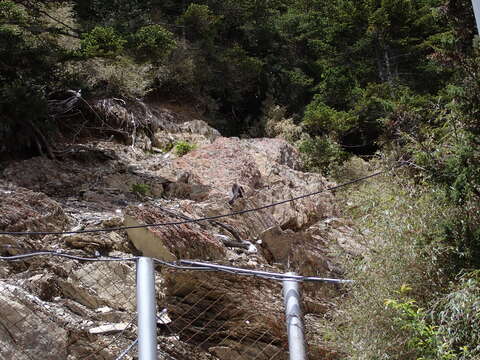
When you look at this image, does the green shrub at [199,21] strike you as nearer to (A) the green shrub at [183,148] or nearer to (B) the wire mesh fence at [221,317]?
(A) the green shrub at [183,148]

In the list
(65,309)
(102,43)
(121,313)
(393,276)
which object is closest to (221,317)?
(121,313)

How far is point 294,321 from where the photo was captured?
11.4 feet

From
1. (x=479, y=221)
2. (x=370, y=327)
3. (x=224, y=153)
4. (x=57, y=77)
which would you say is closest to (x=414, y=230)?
(x=479, y=221)

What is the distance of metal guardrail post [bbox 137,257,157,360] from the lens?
3066 millimetres

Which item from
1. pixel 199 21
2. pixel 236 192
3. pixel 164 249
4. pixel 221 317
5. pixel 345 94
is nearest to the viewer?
pixel 221 317

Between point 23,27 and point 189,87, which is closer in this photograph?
point 23,27

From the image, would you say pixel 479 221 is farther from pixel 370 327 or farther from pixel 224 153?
pixel 224 153

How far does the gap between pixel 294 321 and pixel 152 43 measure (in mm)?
11498

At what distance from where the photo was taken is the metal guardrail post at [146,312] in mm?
3066

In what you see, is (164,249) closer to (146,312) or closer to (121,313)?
(121,313)

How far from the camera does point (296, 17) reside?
808 inches

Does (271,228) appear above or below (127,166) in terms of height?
below

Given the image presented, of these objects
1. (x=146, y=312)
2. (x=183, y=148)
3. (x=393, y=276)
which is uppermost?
(x=183, y=148)

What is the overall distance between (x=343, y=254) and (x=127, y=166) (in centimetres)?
629
